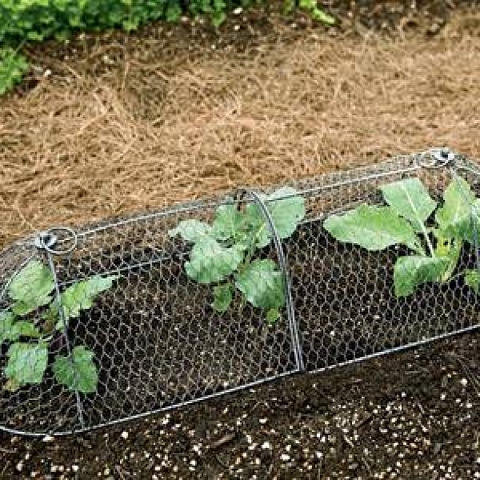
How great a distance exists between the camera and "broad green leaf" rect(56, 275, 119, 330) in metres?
3.65

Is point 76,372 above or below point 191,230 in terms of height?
below

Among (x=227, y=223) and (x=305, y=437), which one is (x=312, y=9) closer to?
(x=227, y=223)

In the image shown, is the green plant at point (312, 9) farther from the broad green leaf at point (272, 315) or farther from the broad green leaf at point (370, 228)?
the broad green leaf at point (272, 315)

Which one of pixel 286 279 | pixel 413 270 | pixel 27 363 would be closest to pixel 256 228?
pixel 286 279

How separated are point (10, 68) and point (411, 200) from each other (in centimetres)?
220

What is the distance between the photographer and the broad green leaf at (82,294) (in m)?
3.65

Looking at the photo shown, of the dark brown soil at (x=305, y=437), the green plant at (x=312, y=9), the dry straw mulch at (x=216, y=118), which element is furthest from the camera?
the green plant at (x=312, y=9)

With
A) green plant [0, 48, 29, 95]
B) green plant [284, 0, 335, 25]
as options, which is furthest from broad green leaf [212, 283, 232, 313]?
green plant [284, 0, 335, 25]

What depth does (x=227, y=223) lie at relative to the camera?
3.79m

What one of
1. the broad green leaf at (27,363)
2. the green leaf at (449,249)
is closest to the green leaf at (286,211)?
the green leaf at (449,249)

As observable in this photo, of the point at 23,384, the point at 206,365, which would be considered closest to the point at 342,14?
the point at 206,365

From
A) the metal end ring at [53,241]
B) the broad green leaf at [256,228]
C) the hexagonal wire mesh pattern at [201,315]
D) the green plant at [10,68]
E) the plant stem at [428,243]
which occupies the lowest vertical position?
the hexagonal wire mesh pattern at [201,315]

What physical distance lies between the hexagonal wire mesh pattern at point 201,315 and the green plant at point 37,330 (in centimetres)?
5

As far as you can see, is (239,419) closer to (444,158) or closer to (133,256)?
(133,256)
